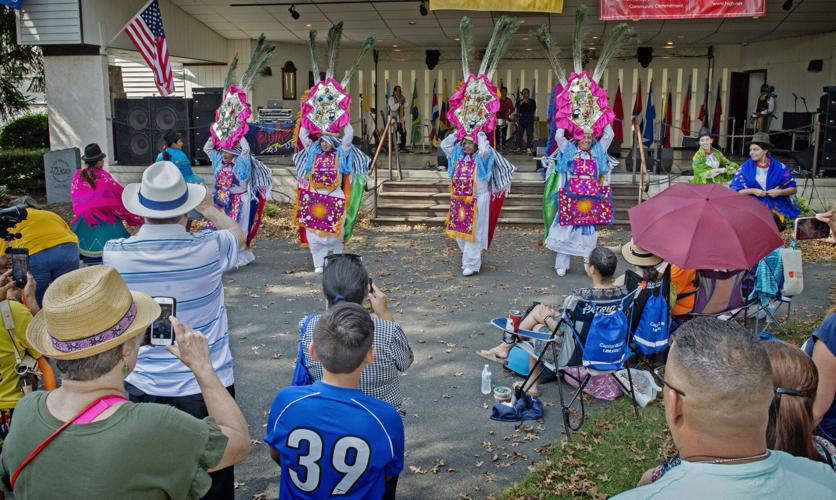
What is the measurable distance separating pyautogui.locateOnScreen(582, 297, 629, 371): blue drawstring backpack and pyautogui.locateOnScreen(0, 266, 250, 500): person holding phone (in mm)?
2919

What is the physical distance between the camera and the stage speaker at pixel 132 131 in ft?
45.2

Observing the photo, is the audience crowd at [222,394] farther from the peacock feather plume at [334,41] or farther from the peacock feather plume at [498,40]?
the peacock feather plume at [498,40]

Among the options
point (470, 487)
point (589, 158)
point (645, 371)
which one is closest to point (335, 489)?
point (470, 487)

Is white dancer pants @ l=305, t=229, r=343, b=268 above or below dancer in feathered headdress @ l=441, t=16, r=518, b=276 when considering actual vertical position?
below

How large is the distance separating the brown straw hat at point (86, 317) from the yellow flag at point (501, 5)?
11683mm

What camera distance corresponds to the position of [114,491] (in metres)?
1.78

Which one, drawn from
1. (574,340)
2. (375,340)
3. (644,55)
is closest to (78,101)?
(574,340)

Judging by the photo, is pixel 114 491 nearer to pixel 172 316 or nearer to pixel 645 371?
pixel 172 316

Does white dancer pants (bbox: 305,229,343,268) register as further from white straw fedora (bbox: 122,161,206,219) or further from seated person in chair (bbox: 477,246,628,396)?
white straw fedora (bbox: 122,161,206,219)

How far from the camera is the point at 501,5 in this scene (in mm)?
12938

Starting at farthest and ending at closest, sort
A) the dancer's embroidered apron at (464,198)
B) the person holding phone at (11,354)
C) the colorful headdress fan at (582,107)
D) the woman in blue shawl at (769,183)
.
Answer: the dancer's embroidered apron at (464,198) < the colorful headdress fan at (582,107) < the woman in blue shawl at (769,183) < the person holding phone at (11,354)

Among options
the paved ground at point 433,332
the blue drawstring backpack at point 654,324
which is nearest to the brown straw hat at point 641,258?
the blue drawstring backpack at point 654,324

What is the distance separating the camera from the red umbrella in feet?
15.1

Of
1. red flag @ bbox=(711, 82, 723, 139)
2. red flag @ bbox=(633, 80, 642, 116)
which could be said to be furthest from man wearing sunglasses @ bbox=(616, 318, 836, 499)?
red flag @ bbox=(711, 82, 723, 139)
